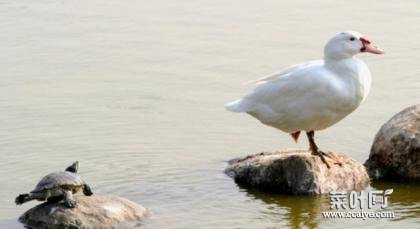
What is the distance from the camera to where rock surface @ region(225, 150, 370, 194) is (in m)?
10.6

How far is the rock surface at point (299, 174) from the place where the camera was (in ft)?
34.7

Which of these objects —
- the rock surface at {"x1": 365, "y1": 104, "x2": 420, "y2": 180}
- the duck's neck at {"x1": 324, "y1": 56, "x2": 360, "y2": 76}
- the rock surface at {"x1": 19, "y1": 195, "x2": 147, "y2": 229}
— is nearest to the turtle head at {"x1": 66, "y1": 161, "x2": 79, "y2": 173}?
the rock surface at {"x1": 19, "y1": 195, "x2": 147, "y2": 229}

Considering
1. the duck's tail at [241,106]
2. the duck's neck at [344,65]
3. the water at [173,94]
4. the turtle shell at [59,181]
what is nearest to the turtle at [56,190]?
the turtle shell at [59,181]

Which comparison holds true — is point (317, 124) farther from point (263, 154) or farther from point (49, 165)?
point (49, 165)

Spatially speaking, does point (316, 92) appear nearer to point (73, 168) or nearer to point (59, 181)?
point (73, 168)

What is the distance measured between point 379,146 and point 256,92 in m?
1.33

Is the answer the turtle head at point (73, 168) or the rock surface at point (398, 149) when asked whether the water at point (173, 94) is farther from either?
the turtle head at point (73, 168)

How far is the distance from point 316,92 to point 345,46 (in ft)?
1.80

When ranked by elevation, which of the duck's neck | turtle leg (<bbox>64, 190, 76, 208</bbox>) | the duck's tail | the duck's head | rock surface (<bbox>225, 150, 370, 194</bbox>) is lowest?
rock surface (<bbox>225, 150, 370, 194</bbox>)

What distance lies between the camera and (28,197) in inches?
383

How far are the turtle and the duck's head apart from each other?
2.59m

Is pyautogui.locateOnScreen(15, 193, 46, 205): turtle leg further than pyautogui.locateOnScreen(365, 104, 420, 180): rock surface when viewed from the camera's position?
No

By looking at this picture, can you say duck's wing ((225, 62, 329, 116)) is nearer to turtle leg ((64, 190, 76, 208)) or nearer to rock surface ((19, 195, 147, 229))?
rock surface ((19, 195, 147, 229))

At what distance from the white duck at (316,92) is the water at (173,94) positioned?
→ 72cm
